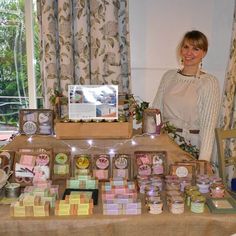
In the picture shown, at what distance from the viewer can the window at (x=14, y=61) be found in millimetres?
2902

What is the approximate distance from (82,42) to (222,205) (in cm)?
169

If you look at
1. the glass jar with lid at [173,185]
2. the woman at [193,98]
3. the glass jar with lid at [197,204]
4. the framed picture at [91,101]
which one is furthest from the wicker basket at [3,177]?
the woman at [193,98]

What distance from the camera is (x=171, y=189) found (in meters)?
1.53

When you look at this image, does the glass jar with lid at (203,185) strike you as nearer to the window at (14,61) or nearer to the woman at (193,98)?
the woman at (193,98)

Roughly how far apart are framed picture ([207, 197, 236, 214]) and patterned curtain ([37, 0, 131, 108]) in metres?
1.45

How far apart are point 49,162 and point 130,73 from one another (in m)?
1.34

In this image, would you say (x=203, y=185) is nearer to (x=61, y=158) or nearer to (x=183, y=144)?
(x=183, y=144)

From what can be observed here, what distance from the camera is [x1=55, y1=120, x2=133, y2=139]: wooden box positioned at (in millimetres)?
1645

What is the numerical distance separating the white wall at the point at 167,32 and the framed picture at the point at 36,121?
130cm

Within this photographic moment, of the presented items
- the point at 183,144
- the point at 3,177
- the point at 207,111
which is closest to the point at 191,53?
the point at 207,111

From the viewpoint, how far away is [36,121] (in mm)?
1742

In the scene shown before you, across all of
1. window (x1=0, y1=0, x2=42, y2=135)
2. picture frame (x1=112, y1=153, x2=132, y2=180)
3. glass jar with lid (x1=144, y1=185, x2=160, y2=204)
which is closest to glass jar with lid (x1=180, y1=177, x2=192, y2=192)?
glass jar with lid (x1=144, y1=185, x2=160, y2=204)

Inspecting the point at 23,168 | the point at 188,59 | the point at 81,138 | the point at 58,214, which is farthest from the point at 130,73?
the point at 58,214

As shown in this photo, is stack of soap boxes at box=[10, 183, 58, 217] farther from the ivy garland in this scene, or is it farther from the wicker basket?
the ivy garland
